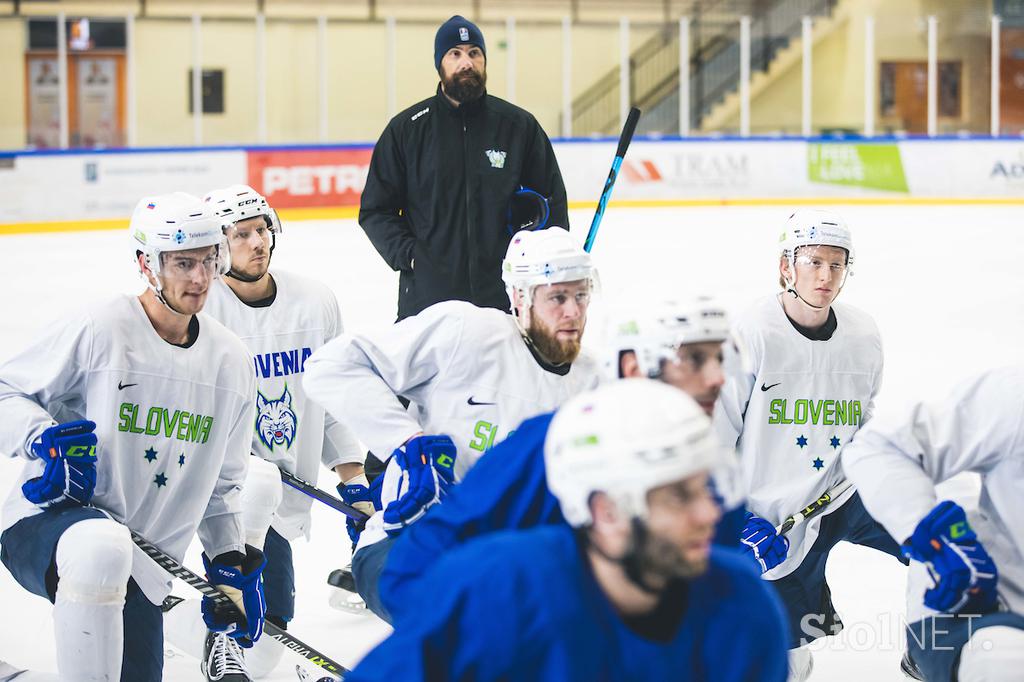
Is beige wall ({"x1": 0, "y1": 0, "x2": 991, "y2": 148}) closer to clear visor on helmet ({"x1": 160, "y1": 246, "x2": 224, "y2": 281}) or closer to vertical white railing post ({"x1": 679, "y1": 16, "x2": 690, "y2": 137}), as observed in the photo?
vertical white railing post ({"x1": 679, "y1": 16, "x2": 690, "y2": 137})

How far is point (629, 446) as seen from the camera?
4.81ft

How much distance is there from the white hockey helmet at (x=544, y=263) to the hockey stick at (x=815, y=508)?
2.50 feet

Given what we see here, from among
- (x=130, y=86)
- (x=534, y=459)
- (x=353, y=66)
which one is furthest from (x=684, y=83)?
(x=534, y=459)

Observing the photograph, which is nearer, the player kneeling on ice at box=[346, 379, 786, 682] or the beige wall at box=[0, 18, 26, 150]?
the player kneeling on ice at box=[346, 379, 786, 682]

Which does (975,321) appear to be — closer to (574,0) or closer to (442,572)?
(442,572)

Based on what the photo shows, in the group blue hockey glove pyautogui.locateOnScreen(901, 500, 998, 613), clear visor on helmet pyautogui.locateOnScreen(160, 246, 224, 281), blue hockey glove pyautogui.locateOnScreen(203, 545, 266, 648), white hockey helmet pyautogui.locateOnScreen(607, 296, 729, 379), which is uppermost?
clear visor on helmet pyautogui.locateOnScreen(160, 246, 224, 281)

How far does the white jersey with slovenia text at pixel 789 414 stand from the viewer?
3.23 m

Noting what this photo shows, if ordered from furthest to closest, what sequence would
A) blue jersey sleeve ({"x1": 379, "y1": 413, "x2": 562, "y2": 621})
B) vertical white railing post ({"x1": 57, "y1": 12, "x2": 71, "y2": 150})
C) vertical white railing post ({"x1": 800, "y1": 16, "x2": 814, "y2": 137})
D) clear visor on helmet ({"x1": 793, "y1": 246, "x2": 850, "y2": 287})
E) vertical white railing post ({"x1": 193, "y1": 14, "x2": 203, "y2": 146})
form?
vertical white railing post ({"x1": 800, "y1": 16, "x2": 814, "y2": 137}) → vertical white railing post ({"x1": 193, "y1": 14, "x2": 203, "y2": 146}) → vertical white railing post ({"x1": 57, "y1": 12, "x2": 71, "y2": 150}) → clear visor on helmet ({"x1": 793, "y1": 246, "x2": 850, "y2": 287}) → blue jersey sleeve ({"x1": 379, "y1": 413, "x2": 562, "y2": 621})

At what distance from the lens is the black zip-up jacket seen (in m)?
4.13

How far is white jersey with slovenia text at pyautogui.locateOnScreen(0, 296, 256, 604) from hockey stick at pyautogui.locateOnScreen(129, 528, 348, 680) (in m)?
0.03

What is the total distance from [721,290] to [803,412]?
5.63 m

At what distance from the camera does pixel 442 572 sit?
156 cm

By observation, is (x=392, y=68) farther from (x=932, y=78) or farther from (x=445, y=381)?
(x=445, y=381)

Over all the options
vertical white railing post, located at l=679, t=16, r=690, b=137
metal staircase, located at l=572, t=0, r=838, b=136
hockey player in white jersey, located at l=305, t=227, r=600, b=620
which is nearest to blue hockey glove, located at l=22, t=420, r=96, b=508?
hockey player in white jersey, located at l=305, t=227, r=600, b=620
